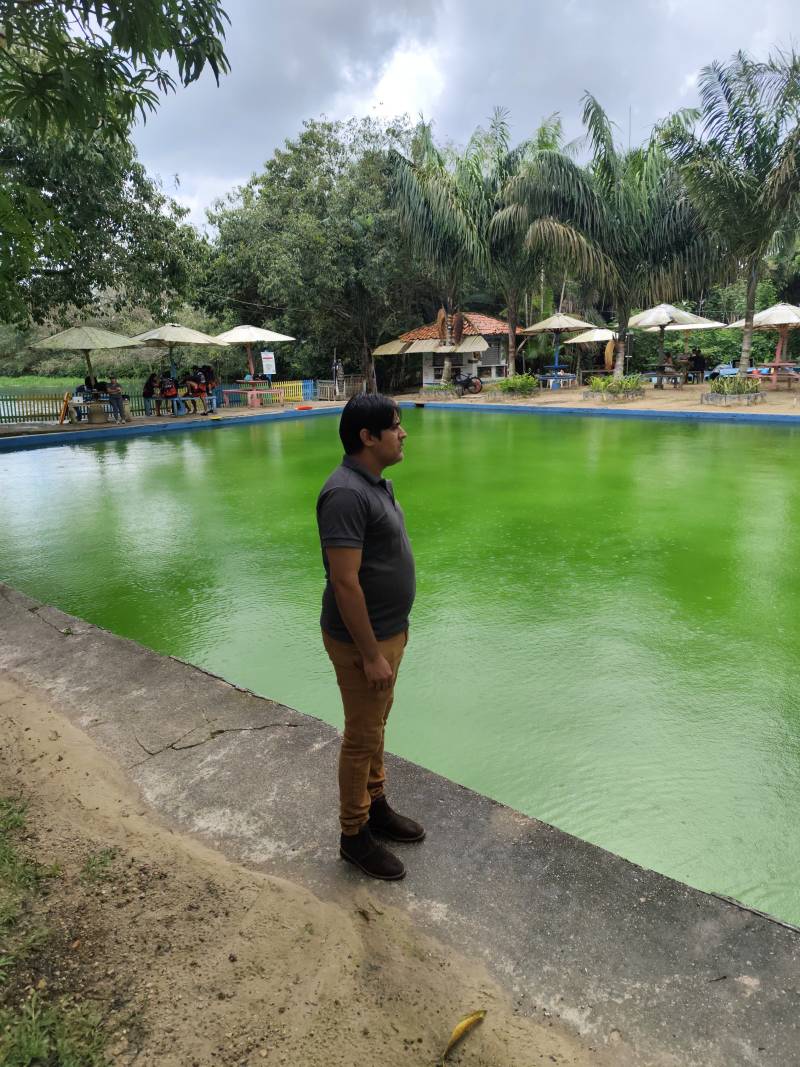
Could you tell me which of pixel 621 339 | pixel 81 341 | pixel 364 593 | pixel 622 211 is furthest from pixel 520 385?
pixel 364 593

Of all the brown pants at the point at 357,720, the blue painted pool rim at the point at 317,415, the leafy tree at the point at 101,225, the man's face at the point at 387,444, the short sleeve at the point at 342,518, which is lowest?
the brown pants at the point at 357,720

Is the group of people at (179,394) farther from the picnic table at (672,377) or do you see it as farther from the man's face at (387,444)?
the man's face at (387,444)

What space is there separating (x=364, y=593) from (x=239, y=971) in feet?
2.89

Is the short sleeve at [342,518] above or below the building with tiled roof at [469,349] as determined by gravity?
below

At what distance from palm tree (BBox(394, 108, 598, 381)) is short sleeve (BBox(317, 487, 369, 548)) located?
1795 cm

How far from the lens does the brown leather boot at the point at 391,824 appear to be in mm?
1943

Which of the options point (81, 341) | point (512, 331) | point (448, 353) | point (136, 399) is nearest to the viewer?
point (81, 341)

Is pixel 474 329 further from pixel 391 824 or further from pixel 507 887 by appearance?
pixel 507 887

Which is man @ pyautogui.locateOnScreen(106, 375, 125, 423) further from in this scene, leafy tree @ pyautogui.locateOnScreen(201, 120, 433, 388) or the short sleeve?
the short sleeve

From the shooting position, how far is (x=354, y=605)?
1.66 metres

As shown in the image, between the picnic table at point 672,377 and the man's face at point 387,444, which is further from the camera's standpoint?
the picnic table at point 672,377

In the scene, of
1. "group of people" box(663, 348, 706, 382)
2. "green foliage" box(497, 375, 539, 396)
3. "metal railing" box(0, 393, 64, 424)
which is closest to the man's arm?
"metal railing" box(0, 393, 64, 424)

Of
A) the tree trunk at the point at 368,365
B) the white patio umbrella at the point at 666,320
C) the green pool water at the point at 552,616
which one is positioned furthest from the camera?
the tree trunk at the point at 368,365

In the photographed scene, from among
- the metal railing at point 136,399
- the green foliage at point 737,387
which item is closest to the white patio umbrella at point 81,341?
the metal railing at point 136,399
